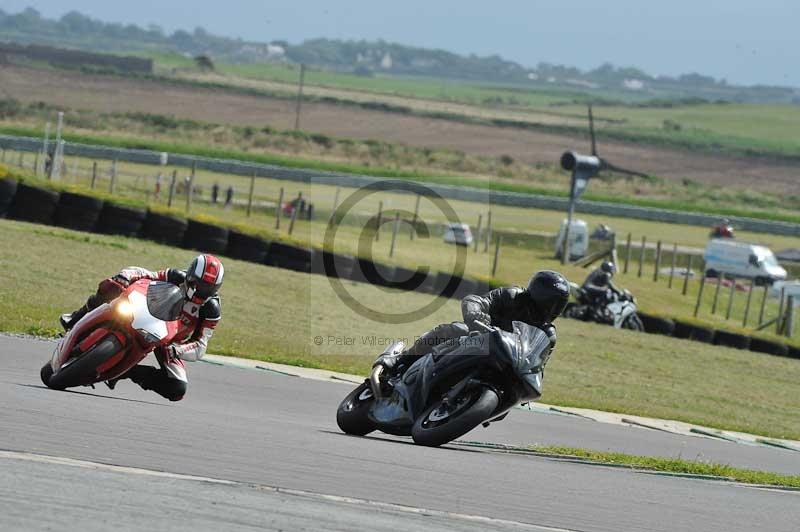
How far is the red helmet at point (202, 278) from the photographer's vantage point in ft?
33.8

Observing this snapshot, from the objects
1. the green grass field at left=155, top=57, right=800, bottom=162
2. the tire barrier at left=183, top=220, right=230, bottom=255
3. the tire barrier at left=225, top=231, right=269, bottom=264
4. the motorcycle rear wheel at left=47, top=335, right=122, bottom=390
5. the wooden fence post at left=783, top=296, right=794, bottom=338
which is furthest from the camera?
the green grass field at left=155, top=57, right=800, bottom=162

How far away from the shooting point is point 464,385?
9273mm

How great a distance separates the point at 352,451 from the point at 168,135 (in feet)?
269

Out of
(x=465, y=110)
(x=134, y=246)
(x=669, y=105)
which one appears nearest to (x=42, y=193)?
(x=134, y=246)

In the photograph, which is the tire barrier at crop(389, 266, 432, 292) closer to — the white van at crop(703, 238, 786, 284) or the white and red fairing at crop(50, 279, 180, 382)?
the white and red fairing at crop(50, 279, 180, 382)

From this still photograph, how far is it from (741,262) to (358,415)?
41879 mm

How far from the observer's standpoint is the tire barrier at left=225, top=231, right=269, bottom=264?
24.9m

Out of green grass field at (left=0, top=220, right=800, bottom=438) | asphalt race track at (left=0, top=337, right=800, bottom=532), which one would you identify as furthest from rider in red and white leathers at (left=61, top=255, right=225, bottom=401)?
green grass field at (left=0, top=220, right=800, bottom=438)

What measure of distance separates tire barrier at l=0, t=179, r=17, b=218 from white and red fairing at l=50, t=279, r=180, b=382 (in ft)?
47.4

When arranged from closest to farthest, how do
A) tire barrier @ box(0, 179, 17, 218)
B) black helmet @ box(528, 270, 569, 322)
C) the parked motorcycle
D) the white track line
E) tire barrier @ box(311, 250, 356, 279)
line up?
1. the white track line
2. black helmet @ box(528, 270, 569, 322)
3. tire barrier @ box(0, 179, 17, 218)
4. tire barrier @ box(311, 250, 356, 279)
5. the parked motorcycle

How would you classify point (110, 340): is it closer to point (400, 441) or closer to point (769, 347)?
point (400, 441)

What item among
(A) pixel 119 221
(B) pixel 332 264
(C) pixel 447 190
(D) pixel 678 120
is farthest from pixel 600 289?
(D) pixel 678 120

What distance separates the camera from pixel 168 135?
290ft

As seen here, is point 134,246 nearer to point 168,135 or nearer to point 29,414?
point 29,414
